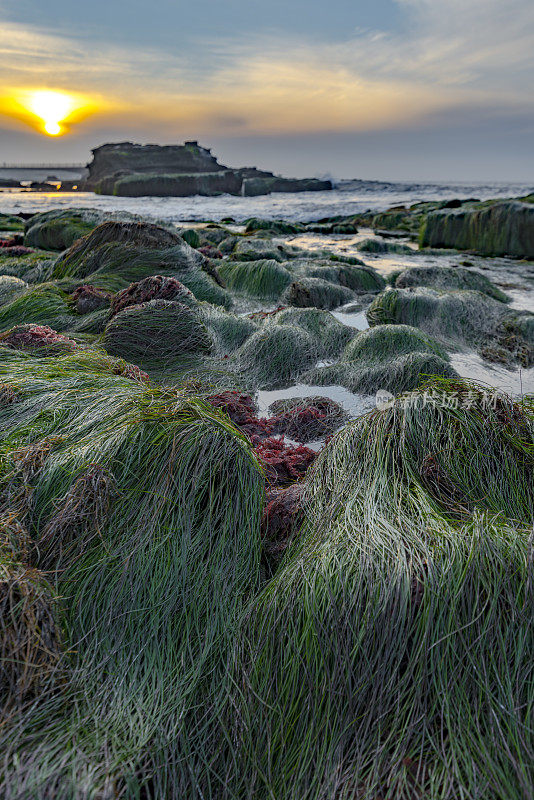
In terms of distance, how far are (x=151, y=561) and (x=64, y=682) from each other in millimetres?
438

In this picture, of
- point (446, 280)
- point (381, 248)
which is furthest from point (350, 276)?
point (381, 248)

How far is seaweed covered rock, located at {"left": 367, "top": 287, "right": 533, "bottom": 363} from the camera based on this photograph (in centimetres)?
569

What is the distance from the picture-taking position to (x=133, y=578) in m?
1.56

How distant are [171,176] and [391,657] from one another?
71.5 meters

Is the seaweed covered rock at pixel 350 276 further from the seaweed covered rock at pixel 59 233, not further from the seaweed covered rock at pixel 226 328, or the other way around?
the seaweed covered rock at pixel 59 233

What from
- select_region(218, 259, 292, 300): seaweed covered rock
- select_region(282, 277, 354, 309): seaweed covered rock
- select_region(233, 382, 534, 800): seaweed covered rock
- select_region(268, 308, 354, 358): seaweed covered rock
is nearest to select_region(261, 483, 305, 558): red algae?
select_region(233, 382, 534, 800): seaweed covered rock

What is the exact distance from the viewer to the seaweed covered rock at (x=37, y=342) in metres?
3.19

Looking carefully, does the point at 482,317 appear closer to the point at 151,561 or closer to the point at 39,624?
the point at 151,561

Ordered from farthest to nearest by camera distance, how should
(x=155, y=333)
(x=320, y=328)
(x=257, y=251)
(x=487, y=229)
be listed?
(x=487, y=229) → (x=257, y=251) → (x=320, y=328) → (x=155, y=333)

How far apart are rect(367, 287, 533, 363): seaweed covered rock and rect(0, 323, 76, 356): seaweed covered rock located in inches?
157

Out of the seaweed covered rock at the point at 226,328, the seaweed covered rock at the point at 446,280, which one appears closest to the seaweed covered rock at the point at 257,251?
the seaweed covered rock at the point at 446,280

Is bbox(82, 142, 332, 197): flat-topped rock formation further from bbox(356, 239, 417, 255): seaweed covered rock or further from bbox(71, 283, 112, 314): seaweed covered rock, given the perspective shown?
bbox(71, 283, 112, 314): seaweed covered rock

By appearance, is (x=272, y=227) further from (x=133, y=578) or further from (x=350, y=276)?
(x=133, y=578)

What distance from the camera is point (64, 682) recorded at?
4.11 ft
